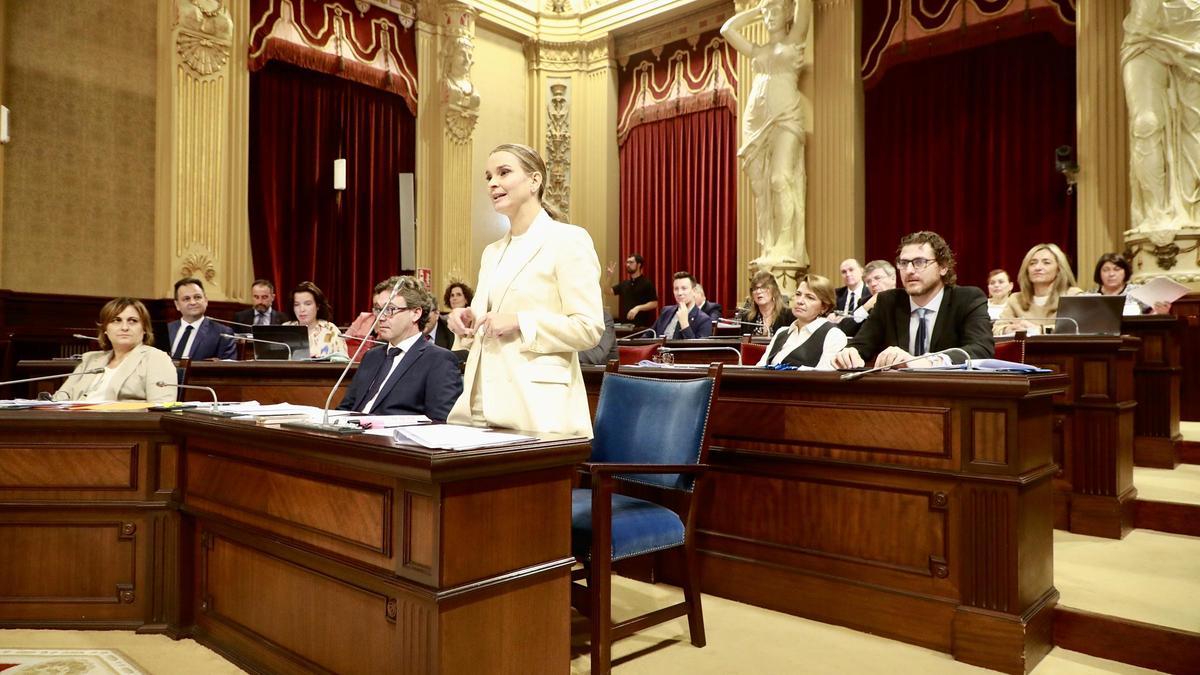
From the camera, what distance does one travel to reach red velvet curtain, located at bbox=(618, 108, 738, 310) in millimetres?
8648

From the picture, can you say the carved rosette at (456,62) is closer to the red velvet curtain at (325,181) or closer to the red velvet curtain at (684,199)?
the red velvet curtain at (325,181)

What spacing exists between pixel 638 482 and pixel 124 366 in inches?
81.1

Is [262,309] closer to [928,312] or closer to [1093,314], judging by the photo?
[928,312]

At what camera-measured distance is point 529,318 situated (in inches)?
78.2

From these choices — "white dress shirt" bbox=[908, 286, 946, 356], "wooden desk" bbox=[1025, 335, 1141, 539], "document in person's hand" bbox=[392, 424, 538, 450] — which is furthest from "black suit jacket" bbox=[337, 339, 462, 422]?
"wooden desk" bbox=[1025, 335, 1141, 539]

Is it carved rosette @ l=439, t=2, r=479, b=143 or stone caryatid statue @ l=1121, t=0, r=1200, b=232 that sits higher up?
carved rosette @ l=439, t=2, r=479, b=143

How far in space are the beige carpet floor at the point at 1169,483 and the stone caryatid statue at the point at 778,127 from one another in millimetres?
3717

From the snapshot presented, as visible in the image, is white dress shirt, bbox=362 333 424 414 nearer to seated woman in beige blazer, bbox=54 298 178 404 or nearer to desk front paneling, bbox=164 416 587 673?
desk front paneling, bbox=164 416 587 673

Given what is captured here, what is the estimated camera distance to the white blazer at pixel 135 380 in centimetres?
314

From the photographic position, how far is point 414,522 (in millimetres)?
1673

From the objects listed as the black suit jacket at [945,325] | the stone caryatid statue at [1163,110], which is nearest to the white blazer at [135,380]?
the black suit jacket at [945,325]

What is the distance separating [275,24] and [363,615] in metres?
6.90

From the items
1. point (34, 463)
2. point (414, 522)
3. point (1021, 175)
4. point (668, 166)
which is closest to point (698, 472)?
point (414, 522)

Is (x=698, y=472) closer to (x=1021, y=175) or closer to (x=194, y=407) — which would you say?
(x=194, y=407)
